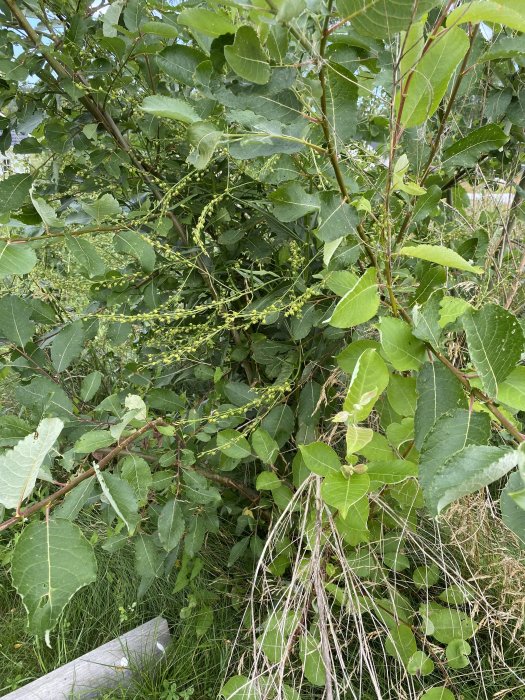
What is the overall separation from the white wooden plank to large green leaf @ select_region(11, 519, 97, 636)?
108 centimetres

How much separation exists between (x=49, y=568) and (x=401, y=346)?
→ 0.47 metres

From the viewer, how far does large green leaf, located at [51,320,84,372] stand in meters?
1.03

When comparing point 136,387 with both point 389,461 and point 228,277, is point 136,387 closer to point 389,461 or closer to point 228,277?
point 228,277

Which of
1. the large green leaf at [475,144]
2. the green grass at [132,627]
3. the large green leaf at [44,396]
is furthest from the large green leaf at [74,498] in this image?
the green grass at [132,627]

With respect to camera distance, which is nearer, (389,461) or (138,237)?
(389,461)

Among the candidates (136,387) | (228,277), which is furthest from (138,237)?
(136,387)

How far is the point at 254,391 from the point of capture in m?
1.18

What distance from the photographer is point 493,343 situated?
568 mm

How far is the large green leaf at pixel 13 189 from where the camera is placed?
1.06 meters

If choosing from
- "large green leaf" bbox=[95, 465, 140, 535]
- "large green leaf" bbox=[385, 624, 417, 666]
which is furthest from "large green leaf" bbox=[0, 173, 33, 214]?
"large green leaf" bbox=[385, 624, 417, 666]

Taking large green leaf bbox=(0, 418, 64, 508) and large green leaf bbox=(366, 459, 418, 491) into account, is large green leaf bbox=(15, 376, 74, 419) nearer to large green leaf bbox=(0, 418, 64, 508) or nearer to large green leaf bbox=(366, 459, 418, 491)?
large green leaf bbox=(0, 418, 64, 508)

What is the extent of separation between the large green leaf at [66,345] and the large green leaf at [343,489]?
52cm

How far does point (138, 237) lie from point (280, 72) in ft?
1.61

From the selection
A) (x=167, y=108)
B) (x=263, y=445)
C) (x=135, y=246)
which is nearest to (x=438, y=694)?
(x=263, y=445)
